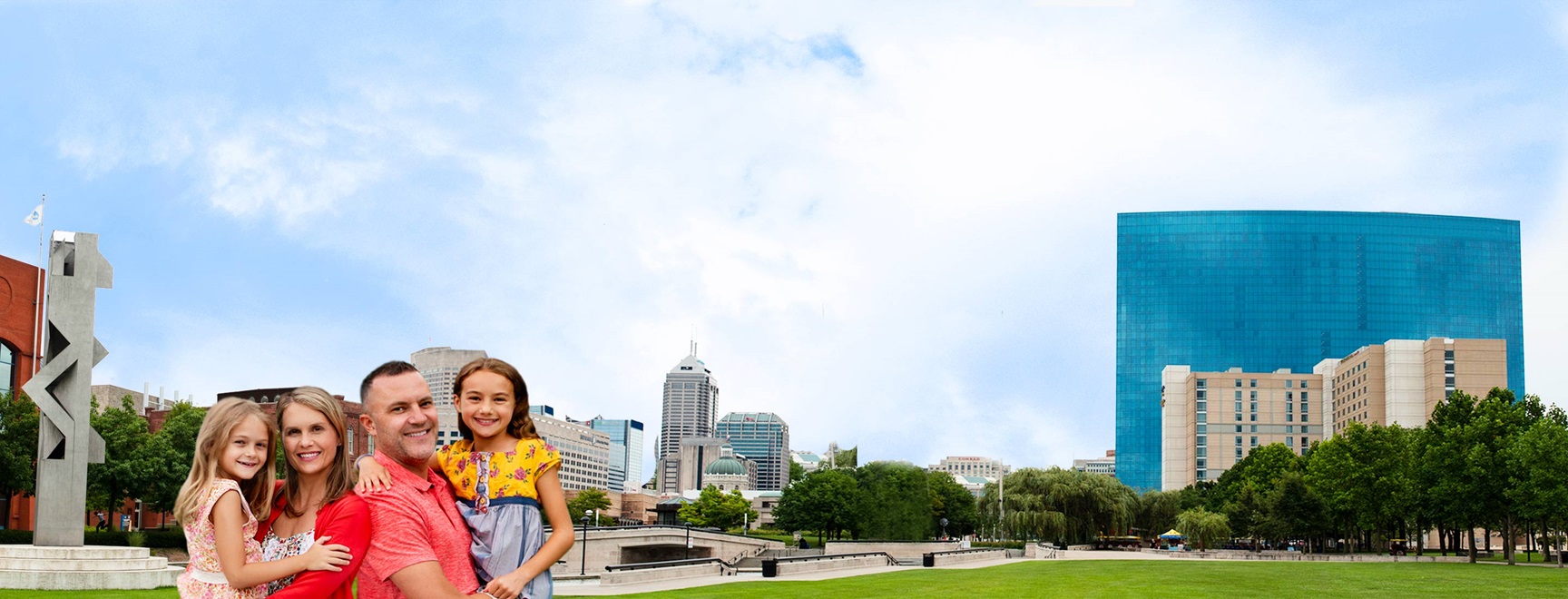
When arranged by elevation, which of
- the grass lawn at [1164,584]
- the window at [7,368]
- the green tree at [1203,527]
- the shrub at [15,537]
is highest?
the window at [7,368]

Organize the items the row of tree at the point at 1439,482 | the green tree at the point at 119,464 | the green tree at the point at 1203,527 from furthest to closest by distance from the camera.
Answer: the green tree at the point at 1203,527 < the row of tree at the point at 1439,482 < the green tree at the point at 119,464

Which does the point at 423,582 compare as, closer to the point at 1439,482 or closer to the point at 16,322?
the point at 16,322

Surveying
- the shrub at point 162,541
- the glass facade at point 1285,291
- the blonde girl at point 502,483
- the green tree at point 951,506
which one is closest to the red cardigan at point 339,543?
the blonde girl at point 502,483

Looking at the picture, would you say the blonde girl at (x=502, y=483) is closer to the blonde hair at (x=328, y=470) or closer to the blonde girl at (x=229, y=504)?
the blonde hair at (x=328, y=470)

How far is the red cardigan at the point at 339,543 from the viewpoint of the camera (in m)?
4.50

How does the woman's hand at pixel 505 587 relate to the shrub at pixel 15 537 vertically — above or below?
above

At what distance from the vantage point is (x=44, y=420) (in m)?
26.2

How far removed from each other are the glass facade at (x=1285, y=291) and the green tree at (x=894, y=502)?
287 feet

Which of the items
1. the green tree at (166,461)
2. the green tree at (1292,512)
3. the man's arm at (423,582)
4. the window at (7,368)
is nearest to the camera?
the man's arm at (423,582)

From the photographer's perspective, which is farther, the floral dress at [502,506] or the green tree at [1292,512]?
the green tree at [1292,512]

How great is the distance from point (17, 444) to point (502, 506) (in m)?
49.2

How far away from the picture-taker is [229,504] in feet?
16.0

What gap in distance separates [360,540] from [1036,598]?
94.2 feet

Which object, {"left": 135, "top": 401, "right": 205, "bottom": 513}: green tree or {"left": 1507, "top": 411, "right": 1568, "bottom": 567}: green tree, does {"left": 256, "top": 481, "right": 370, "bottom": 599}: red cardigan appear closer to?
{"left": 135, "top": 401, "right": 205, "bottom": 513}: green tree
